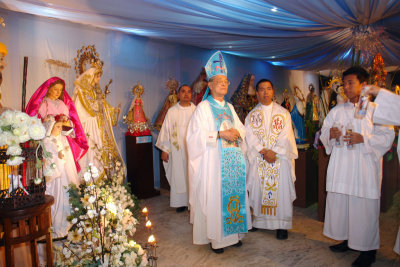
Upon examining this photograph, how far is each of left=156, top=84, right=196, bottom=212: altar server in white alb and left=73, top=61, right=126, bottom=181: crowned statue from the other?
90 cm

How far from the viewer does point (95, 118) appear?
188 inches

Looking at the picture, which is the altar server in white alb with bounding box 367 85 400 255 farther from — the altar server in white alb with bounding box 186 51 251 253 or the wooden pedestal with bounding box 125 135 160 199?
the wooden pedestal with bounding box 125 135 160 199

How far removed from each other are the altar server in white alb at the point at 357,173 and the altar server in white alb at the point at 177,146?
104 inches

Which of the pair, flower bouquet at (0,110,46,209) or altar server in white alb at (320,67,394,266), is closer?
flower bouquet at (0,110,46,209)

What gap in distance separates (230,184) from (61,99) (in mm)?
2625

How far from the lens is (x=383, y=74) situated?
5.06m

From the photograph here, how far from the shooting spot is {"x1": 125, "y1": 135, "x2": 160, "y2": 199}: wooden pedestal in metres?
5.80

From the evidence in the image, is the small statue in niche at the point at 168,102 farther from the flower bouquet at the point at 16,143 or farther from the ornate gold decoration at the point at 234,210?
the flower bouquet at the point at 16,143

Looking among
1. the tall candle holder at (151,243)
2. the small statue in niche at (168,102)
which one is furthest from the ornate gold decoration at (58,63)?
the tall candle holder at (151,243)

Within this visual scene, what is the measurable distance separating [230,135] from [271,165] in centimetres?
89

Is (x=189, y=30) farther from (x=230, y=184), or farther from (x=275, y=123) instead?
(x=230, y=184)

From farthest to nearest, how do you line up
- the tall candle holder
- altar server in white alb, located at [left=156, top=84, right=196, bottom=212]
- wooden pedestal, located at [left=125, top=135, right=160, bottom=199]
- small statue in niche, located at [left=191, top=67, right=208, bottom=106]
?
small statue in niche, located at [left=191, top=67, right=208, bottom=106] < wooden pedestal, located at [left=125, top=135, right=160, bottom=199] < altar server in white alb, located at [left=156, top=84, right=196, bottom=212] < the tall candle holder

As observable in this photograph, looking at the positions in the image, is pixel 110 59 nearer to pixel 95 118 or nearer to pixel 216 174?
pixel 95 118

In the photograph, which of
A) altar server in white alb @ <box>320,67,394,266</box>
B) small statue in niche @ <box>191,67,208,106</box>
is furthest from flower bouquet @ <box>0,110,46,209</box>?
small statue in niche @ <box>191,67,208,106</box>
